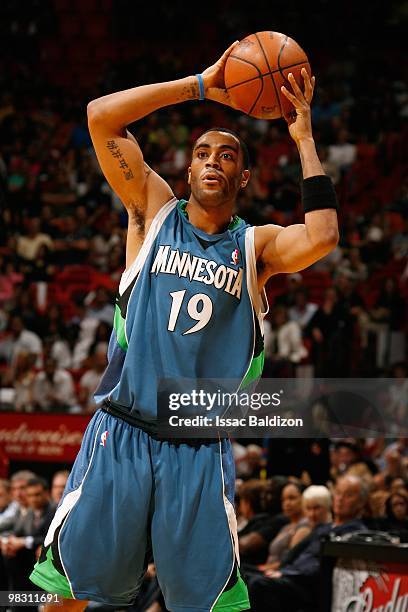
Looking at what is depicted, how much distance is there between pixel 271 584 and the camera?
6754 mm

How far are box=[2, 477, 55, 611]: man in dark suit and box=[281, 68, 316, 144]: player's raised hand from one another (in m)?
4.06

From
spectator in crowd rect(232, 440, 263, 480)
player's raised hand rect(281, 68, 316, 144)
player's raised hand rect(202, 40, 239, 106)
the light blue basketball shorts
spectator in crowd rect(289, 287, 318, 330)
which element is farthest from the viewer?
spectator in crowd rect(289, 287, 318, 330)

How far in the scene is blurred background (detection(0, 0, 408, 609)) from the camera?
948cm

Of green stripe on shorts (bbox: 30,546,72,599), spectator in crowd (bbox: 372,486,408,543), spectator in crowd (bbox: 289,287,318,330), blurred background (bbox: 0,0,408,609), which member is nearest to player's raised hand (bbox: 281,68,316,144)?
green stripe on shorts (bbox: 30,546,72,599)

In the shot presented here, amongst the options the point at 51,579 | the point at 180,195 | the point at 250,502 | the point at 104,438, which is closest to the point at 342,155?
the point at 180,195

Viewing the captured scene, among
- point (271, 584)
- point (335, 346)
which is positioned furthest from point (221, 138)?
point (335, 346)

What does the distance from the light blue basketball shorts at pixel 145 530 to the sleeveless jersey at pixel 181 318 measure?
0.70 feet

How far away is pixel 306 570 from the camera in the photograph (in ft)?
22.3

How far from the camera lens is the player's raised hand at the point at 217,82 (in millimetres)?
4267

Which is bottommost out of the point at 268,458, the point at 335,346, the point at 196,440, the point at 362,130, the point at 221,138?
the point at 196,440

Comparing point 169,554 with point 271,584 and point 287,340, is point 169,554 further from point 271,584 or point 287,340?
point 287,340

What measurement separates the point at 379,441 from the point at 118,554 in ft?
19.2

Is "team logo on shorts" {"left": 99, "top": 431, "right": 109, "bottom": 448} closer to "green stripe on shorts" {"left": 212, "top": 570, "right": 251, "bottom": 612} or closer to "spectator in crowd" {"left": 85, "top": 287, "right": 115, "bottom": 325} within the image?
"green stripe on shorts" {"left": 212, "top": 570, "right": 251, "bottom": 612}

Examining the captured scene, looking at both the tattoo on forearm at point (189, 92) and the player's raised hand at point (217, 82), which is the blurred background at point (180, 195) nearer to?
the player's raised hand at point (217, 82)
